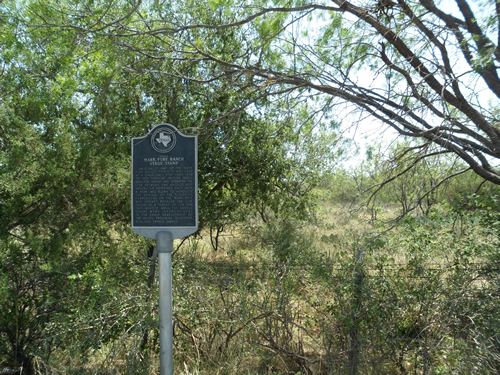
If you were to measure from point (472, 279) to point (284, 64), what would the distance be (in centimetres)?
386

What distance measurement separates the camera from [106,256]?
573cm

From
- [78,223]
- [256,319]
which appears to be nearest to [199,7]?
[78,223]

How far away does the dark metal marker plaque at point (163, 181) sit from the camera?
4.41 m

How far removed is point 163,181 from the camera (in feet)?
14.6

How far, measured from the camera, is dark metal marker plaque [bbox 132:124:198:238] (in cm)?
441

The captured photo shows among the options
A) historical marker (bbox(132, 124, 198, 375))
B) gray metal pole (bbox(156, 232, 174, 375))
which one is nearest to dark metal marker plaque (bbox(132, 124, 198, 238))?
historical marker (bbox(132, 124, 198, 375))

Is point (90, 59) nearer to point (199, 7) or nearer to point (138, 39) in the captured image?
point (138, 39)

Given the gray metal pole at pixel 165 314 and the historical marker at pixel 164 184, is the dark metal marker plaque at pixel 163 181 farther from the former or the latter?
the gray metal pole at pixel 165 314

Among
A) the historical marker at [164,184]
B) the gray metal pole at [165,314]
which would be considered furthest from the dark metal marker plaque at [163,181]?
the gray metal pole at [165,314]

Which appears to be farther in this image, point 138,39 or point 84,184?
point 138,39

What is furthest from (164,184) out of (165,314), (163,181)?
(165,314)

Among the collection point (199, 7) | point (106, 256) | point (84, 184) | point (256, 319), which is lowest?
point (256, 319)

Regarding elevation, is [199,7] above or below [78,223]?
above

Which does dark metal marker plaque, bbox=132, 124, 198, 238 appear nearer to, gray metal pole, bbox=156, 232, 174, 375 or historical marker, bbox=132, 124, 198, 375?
historical marker, bbox=132, 124, 198, 375
